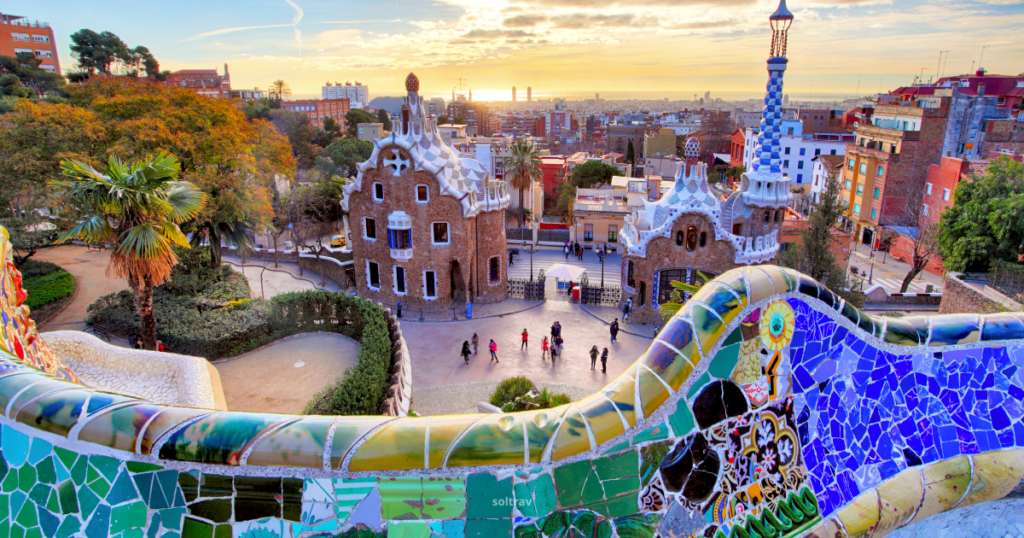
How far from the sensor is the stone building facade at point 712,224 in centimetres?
2311

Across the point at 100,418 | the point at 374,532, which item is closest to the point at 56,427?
the point at 100,418

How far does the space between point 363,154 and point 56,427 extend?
56180mm

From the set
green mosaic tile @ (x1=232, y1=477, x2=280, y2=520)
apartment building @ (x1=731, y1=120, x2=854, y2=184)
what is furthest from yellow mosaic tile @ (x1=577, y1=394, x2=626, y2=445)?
apartment building @ (x1=731, y1=120, x2=854, y2=184)

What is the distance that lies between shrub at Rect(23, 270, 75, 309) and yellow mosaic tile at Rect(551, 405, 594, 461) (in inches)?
911

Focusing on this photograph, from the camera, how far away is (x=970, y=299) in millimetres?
21312

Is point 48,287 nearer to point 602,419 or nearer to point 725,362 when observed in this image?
point 602,419

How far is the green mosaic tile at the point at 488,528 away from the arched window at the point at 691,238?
69.4 ft

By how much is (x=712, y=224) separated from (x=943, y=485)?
61.1ft

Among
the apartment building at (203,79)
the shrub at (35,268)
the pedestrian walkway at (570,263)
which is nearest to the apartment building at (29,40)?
the apartment building at (203,79)

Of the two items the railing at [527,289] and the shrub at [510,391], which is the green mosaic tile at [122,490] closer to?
the shrub at [510,391]

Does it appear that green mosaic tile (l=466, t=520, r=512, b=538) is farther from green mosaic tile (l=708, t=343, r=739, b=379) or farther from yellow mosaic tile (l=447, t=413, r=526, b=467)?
green mosaic tile (l=708, t=343, r=739, b=379)

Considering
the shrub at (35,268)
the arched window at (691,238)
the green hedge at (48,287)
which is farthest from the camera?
the arched window at (691,238)

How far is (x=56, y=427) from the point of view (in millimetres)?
3922

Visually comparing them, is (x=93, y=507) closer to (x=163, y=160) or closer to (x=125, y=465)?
(x=125, y=465)
